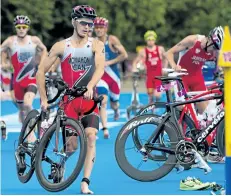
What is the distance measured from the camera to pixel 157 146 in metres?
12.6

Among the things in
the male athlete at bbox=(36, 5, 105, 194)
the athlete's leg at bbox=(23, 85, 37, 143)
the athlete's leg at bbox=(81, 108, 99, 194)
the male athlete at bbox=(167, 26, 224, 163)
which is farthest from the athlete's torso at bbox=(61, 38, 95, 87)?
the athlete's leg at bbox=(23, 85, 37, 143)

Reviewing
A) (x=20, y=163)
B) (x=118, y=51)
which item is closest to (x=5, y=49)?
(x=118, y=51)

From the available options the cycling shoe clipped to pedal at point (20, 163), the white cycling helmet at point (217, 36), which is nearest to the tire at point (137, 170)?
the cycling shoe clipped to pedal at point (20, 163)

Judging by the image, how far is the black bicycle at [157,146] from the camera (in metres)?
12.5

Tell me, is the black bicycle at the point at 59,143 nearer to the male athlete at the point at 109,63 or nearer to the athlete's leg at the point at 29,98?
the athlete's leg at the point at 29,98

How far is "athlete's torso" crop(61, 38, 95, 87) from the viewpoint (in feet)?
39.8

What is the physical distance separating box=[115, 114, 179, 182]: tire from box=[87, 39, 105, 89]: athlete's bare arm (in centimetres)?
91

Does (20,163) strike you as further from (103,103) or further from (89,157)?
(103,103)

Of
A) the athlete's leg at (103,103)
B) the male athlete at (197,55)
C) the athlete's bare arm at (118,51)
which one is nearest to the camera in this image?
the male athlete at (197,55)

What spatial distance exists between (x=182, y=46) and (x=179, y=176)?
7.57 ft

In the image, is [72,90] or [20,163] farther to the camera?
[20,163]

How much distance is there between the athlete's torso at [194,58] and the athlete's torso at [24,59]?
344cm

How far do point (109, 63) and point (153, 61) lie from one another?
5639 millimetres

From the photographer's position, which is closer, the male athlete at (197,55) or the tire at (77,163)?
the tire at (77,163)
